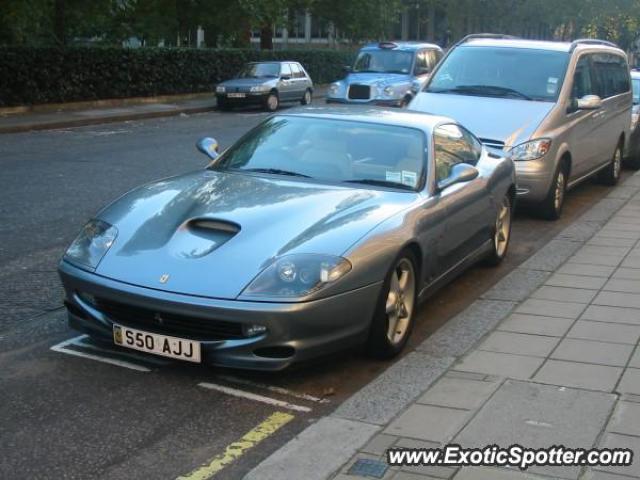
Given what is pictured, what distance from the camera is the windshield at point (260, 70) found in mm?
29578

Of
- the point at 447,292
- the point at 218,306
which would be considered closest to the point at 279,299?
the point at 218,306

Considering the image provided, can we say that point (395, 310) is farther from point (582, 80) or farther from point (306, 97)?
point (306, 97)

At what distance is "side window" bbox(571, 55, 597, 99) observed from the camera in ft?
37.2

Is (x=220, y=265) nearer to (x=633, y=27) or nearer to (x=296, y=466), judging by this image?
(x=296, y=466)

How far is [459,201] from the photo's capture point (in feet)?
22.1

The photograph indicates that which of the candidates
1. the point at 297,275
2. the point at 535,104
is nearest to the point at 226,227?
the point at 297,275

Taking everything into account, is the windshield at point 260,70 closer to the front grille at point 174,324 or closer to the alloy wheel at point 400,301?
the alloy wheel at point 400,301

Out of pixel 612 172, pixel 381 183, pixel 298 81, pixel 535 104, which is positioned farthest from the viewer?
pixel 298 81

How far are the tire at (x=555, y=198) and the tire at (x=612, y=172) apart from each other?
2732mm

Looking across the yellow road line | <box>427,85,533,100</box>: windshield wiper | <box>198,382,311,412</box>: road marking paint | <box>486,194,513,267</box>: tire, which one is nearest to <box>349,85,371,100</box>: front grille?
<box>427,85,533,100</box>: windshield wiper

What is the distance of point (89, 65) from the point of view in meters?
26.5

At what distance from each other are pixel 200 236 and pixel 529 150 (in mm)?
5807

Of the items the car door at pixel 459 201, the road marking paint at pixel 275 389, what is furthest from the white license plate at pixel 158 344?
the car door at pixel 459 201

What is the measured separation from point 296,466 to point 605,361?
2.34 m
